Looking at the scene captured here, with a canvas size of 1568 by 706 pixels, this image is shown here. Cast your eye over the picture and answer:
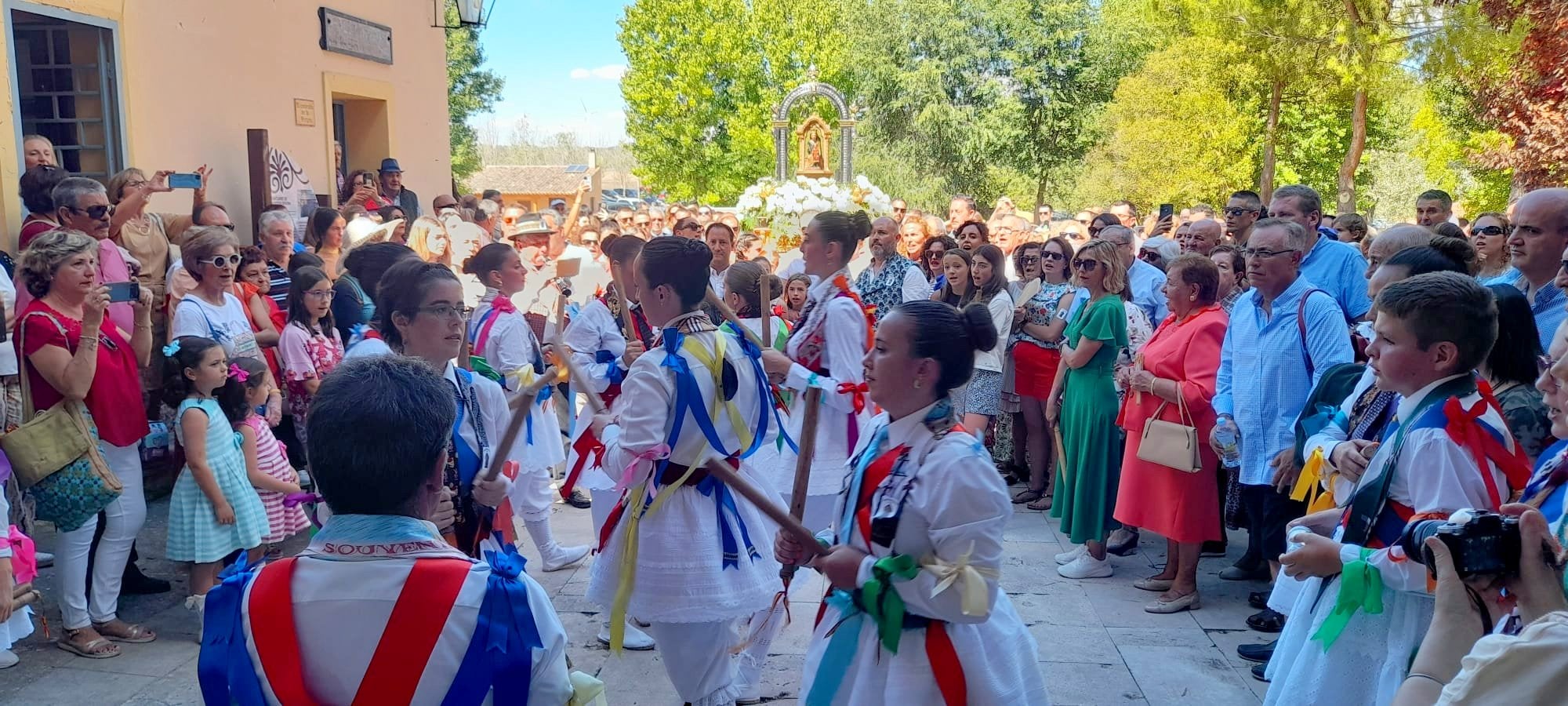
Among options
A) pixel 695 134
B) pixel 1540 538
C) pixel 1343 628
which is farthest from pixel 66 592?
pixel 695 134

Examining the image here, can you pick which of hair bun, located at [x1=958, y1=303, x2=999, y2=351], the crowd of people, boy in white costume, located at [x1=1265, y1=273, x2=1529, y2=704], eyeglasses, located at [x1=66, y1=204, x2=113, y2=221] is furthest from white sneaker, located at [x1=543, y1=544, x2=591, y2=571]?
boy in white costume, located at [x1=1265, y1=273, x2=1529, y2=704]

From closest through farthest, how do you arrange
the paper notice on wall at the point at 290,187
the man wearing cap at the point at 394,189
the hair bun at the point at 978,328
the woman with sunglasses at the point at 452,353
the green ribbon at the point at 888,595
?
the green ribbon at the point at 888,595
the hair bun at the point at 978,328
the woman with sunglasses at the point at 452,353
the paper notice on wall at the point at 290,187
the man wearing cap at the point at 394,189

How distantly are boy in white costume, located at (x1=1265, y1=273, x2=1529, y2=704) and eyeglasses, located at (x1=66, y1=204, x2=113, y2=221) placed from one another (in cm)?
581

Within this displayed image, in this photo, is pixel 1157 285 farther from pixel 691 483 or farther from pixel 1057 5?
pixel 1057 5

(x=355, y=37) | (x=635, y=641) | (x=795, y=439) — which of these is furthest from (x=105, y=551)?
(x=355, y=37)

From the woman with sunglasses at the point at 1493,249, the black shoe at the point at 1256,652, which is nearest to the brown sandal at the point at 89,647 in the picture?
the black shoe at the point at 1256,652

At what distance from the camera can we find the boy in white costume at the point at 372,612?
1771 mm

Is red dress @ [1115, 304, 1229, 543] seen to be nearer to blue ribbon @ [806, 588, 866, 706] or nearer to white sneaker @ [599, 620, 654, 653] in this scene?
white sneaker @ [599, 620, 654, 653]

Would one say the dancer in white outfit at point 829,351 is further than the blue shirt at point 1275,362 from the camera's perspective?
Yes

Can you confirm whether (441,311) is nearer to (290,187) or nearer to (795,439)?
(795,439)

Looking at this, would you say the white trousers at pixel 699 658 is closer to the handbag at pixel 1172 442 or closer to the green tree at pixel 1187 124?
the handbag at pixel 1172 442

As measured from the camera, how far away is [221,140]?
8805mm

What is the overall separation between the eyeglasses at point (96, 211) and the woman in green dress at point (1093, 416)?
17.2ft

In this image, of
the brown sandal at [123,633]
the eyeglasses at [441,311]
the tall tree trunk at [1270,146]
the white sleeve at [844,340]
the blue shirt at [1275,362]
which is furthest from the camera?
Answer: the tall tree trunk at [1270,146]
